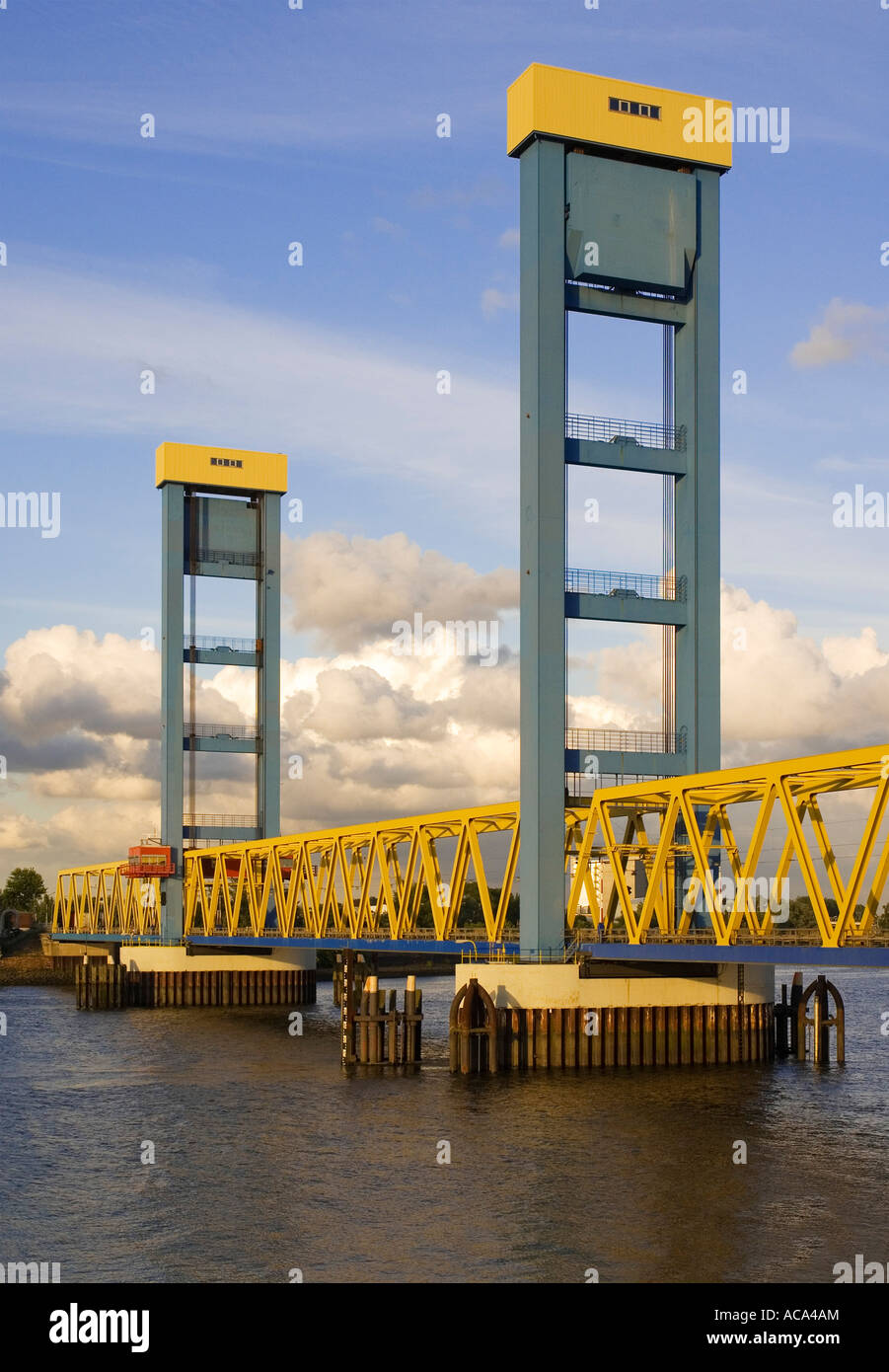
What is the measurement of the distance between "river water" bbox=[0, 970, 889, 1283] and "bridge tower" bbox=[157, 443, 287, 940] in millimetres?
39150

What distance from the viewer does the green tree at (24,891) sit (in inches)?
7343

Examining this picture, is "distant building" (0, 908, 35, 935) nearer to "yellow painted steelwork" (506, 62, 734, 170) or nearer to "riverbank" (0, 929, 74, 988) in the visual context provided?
"riverbank" (0, 929, 74, 988)

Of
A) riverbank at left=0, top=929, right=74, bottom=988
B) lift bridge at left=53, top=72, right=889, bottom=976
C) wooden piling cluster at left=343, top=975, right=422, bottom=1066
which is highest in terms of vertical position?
lift bridge at left=53, top=72, right=889, bottom=976

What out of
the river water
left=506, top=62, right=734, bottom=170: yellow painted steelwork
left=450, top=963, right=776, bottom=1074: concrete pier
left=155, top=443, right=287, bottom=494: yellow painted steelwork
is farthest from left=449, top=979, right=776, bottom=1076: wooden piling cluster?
left=155, top=443, right=287, bottom=494: yellow painted steelwork

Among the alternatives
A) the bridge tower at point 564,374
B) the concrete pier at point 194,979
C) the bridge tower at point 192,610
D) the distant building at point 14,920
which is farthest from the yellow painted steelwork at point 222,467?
the distant building at point 14,920

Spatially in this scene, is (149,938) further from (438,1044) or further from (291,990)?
(438,1044)

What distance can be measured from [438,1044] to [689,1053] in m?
16.0

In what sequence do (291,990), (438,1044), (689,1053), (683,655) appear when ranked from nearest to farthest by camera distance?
(689,1053)
(683,655)
(438,1044)
(291,990)

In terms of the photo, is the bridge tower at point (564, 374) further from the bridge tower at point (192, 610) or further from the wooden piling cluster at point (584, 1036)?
the bridge tower at point (192, 610)

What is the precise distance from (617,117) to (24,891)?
15431 centimetres

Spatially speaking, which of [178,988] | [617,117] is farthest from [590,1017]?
[178,988]

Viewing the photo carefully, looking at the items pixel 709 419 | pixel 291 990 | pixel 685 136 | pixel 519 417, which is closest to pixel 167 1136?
pixel 519 417

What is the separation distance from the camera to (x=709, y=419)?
55094 millimetres

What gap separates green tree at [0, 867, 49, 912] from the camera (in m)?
186
